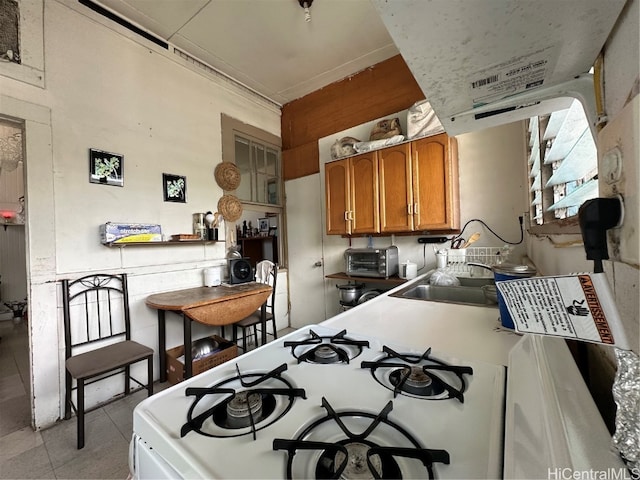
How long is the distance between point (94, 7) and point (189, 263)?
7.88 feet

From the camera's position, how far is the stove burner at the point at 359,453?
0.41 m

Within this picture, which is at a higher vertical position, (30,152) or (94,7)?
(94,7)

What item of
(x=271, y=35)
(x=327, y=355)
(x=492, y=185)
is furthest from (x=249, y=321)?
(x=271, y=35)

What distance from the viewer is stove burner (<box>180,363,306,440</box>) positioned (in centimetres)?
52

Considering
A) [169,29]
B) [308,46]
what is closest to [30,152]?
[169,29]

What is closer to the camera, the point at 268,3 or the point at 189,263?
the point at 268,3

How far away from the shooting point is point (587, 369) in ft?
2.15

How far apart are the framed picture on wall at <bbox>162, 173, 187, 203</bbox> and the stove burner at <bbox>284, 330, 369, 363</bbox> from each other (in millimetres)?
2430

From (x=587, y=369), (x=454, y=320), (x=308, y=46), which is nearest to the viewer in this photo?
(x=587, y=369)

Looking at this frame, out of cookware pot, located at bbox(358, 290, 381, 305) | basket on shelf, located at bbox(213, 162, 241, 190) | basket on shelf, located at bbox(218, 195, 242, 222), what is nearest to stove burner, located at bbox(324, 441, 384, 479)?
cookware pot, located at bbox(358, 290, 381, 305)

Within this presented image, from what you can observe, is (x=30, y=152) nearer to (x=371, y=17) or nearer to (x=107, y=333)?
(x=107, y=333)

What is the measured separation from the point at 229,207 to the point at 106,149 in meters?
1.26

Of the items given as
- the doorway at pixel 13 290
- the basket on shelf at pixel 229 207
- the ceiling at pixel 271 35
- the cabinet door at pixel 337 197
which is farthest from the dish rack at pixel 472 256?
the doorway at pixel 13 290

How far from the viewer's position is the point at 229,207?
3.19m
